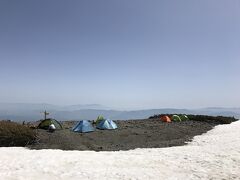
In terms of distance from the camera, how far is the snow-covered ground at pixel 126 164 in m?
15.3

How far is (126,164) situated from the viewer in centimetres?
1736

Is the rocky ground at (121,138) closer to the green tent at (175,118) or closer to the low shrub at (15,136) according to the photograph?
the low shrub at (15,136)

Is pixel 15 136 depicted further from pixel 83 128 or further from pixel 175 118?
pixel 175 118

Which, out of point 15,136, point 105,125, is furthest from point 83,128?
point 15,136

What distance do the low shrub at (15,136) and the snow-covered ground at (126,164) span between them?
196cm

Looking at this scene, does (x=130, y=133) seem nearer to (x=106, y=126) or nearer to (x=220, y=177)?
(x=106, y=126)

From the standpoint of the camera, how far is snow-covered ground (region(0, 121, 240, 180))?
50.1ft

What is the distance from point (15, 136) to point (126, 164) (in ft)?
33.0

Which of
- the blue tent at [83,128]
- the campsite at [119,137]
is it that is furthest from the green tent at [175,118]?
the blue tent at [83,128]

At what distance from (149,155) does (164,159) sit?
135 cm

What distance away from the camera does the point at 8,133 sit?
2347 cm

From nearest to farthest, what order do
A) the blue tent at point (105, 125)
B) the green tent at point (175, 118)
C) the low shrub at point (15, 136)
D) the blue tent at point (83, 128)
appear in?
the low shrub at point (15, 136) → the blue tent at point (83, 128) → the blue tent at point (105, 125) → the green tent at point (175, 118)

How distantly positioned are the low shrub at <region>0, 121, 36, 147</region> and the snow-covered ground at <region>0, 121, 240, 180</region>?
6.42ft

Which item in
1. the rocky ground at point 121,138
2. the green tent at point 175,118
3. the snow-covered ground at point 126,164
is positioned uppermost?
the green tent at point 175,118
